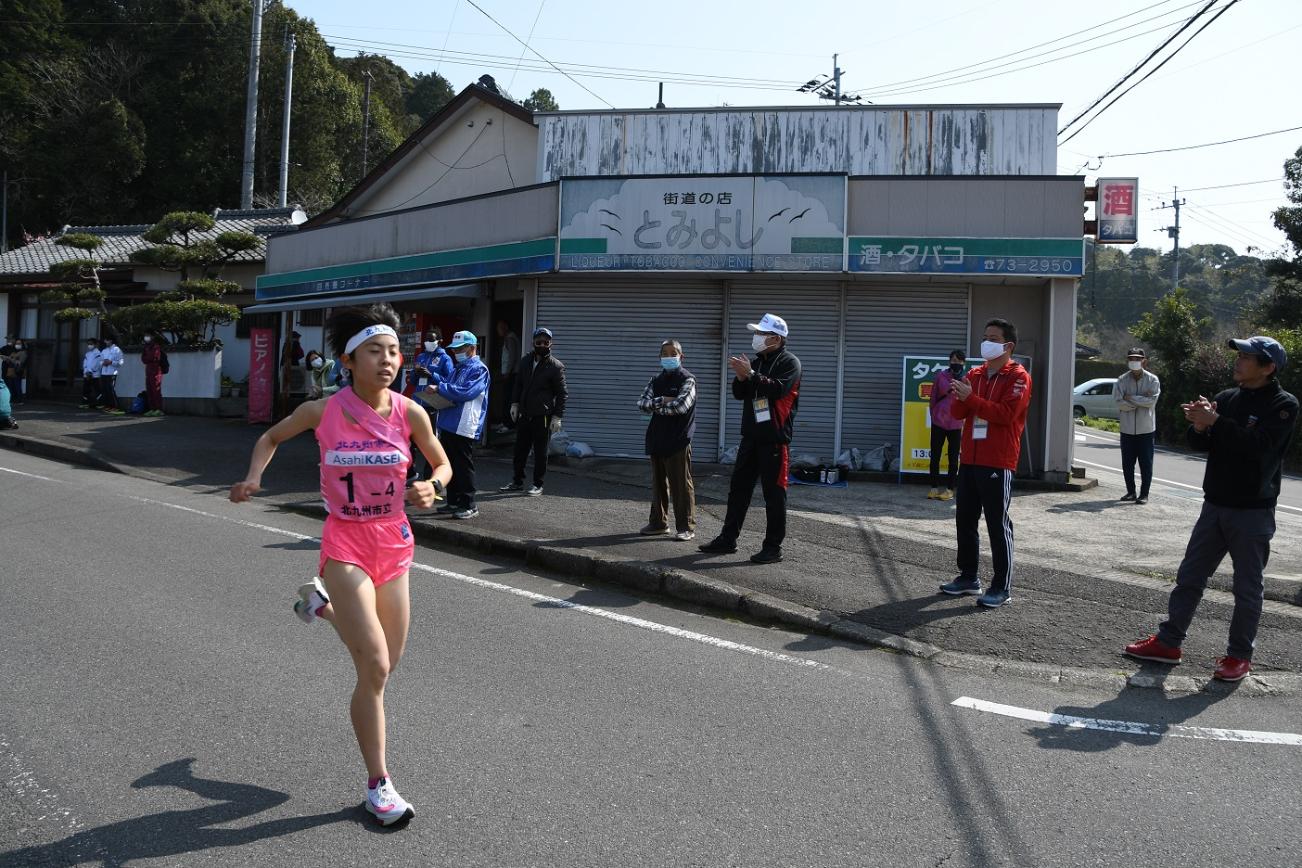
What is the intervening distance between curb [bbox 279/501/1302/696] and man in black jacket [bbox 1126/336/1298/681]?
0.90ft

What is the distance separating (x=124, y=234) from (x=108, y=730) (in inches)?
1206

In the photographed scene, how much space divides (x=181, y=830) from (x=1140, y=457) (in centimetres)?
1183

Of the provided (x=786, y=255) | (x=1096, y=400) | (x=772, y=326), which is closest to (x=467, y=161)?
(x=786, y=255)

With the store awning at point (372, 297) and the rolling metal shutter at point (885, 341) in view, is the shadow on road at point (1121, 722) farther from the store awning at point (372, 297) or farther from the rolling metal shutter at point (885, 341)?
the store awning at point (372, 297)

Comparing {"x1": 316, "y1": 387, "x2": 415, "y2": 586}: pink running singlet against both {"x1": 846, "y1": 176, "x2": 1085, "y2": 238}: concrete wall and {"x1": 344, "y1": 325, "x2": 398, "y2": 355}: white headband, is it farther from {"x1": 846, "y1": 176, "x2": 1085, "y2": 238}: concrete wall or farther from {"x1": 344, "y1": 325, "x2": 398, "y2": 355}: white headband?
{"x1": 846, "y1": 176, "x2": 1085, "y2": 238}: concrete wall

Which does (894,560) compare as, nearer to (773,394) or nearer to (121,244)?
(773,394)

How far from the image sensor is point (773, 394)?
830cm

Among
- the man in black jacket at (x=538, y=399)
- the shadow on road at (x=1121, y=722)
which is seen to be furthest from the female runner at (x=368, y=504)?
the man in black jacket at (x=538, y=399)

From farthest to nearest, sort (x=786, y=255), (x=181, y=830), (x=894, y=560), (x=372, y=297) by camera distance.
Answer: (x=372, y=297) → (x=786, y=255) → (x=894, y=560) → (x=181, y=830)

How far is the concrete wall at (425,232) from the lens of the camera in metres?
15.0

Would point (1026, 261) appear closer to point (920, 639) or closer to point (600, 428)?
point (600, 428)

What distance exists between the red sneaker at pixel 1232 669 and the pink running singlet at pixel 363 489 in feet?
15.0

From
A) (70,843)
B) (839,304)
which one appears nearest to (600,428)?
(839,304)

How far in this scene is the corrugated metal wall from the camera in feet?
52.5
